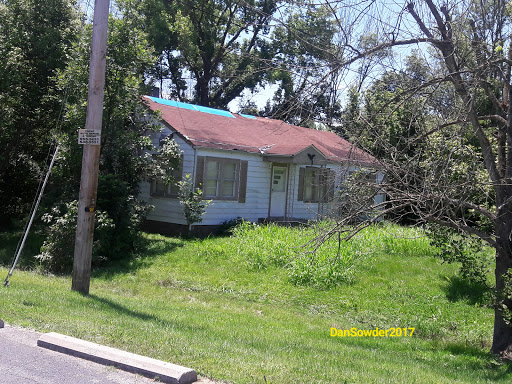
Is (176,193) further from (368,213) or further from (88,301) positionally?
(368,213)

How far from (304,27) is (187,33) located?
21055 millimetres

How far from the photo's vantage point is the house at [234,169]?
58.6ft

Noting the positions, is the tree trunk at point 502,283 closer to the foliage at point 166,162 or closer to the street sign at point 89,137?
the street sign at point 89,137

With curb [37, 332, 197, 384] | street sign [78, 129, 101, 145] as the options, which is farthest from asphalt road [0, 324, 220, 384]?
street sign [78, 129, 101, 145]

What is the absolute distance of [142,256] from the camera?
593 inches

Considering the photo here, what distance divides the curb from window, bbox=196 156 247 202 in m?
11.4

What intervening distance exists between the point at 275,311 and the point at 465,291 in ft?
14.2

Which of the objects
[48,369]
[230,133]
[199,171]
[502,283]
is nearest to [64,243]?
[199,171]

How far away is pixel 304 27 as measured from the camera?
8.80m

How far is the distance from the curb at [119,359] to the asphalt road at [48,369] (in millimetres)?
66

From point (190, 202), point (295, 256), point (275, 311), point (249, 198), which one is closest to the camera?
point (275, 311)

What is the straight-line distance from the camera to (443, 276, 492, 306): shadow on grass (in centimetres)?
1119

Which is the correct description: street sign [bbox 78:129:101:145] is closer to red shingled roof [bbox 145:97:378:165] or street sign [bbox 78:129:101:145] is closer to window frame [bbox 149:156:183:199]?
red shingled roof [bbox 145:97:378:165]

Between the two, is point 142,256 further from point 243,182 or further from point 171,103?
point 171,103
